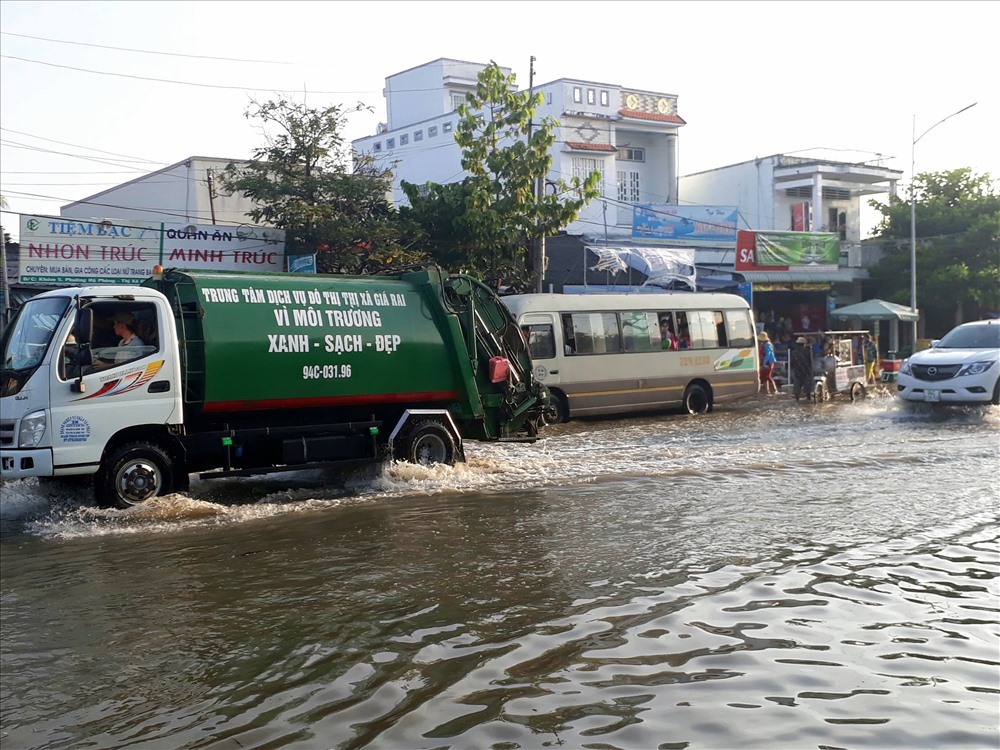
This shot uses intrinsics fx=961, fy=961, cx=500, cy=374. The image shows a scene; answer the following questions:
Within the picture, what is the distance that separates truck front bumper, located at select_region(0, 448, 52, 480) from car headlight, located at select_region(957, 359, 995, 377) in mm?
15804

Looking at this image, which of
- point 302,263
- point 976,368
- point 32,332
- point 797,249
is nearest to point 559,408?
point 302,263

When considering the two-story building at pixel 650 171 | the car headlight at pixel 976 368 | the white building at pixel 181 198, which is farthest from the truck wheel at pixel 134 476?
the two-story building at pixel 650 171

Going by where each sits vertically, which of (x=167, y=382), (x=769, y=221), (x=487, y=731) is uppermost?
(x=769, y=221)

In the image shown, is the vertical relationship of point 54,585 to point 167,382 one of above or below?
below

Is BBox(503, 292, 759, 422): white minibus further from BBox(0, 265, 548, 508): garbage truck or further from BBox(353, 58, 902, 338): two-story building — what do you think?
BBox(353, 58, 902, 338): two-story building

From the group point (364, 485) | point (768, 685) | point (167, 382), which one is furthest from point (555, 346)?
point (768, 685)

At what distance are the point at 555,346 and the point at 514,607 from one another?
40.8ft

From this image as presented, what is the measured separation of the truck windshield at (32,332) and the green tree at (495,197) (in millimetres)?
12560

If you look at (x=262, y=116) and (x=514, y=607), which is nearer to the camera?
(x=514, y=607)

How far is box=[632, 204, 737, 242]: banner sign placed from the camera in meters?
31.4

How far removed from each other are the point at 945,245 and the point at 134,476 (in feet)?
116

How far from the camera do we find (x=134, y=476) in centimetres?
984

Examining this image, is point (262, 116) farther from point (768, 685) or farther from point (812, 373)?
point (768, 685)

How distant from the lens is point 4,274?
1939 centimetres
